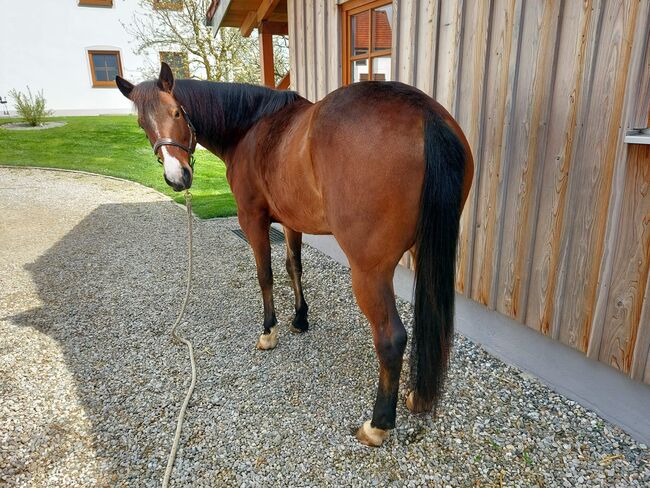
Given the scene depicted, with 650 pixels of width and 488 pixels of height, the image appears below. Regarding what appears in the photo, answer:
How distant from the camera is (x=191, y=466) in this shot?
1719mm

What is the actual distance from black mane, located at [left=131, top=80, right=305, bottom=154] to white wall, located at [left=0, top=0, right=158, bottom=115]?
1794 cm

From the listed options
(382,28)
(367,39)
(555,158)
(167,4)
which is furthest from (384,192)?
(167,4)

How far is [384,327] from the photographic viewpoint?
1.71 meters

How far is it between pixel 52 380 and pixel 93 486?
972 mm

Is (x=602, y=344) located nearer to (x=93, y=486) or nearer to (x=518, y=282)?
(x=518, y=282)

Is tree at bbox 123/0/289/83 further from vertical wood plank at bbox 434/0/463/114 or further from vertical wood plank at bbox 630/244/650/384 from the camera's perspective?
vertical wood plank at bbox 630/244/650/384

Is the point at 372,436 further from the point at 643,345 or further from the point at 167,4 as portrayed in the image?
the point at 167,4

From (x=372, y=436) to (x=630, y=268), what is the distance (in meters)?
1.38

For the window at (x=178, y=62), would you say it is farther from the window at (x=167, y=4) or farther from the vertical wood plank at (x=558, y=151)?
the vertical wood plank at (x=558, y=151)

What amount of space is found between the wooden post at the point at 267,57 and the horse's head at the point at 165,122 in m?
3.55

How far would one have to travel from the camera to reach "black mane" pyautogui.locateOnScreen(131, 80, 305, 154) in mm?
2398

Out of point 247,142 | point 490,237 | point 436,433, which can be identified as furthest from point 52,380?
point 490,237

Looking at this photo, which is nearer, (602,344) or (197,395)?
(602,344)

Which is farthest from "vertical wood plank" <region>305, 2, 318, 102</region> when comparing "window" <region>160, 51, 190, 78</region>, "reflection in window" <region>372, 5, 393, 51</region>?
"window" <region>160, 51, 190, 78</region>
